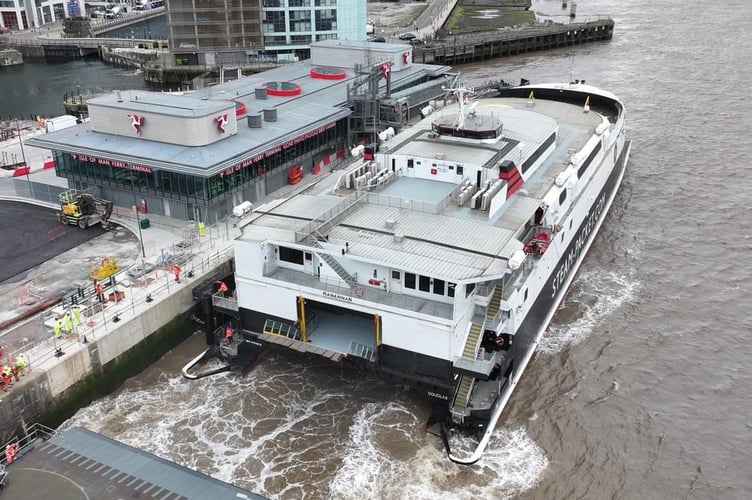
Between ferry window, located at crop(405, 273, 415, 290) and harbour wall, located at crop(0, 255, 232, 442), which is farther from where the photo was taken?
ferry window, located at crop(405, 273, 415, 290)

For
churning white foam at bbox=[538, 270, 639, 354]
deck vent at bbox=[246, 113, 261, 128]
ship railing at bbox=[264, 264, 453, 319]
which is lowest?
churning white foam at bbox=[538, 270, 639, 354]

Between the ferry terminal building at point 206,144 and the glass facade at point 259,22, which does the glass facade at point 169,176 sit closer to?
the ferry terminal building at point 206,144

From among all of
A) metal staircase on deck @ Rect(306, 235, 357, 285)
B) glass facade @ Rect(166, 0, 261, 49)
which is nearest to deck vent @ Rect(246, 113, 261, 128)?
metal staircase on deck @ Rect(306, 235, 357, 285)

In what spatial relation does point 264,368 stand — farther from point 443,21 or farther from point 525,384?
point 443,21

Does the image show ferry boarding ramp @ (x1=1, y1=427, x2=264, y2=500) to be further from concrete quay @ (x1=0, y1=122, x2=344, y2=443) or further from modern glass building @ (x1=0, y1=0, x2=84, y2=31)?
modern glass building @ (x1=0, y1=0, x2=84, y2=31)

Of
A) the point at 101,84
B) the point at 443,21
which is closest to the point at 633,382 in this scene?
the point at 101,84

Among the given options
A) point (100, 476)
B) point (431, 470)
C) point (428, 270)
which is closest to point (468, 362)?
point (428, 270)
